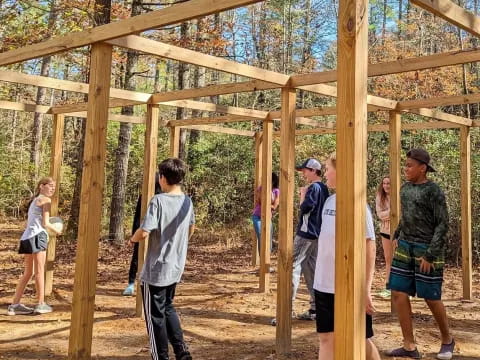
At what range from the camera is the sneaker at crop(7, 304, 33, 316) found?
5418 millimetres

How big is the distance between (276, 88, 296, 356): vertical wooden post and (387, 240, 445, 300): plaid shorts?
0.97 m

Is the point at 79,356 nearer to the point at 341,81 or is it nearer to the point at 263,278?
the point at 341,81

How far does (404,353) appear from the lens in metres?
4.25

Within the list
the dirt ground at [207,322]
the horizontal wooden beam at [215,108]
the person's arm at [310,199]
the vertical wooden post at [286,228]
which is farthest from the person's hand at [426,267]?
the horizontal wooden beam at [215,108]

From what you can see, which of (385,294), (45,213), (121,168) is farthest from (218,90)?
(121,168)

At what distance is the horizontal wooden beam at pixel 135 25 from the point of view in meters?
2.71

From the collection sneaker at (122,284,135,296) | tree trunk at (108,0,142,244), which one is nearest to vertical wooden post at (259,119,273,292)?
sneaker at (122,284,135,296)

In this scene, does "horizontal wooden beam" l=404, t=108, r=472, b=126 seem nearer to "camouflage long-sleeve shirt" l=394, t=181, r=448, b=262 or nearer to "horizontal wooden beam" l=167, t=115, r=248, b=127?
"camouflage long-sleeve shirt" l=394, t=181, r=448, b=262

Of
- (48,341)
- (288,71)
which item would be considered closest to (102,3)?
(48,341)

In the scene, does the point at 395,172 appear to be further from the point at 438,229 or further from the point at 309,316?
the point at 309,316

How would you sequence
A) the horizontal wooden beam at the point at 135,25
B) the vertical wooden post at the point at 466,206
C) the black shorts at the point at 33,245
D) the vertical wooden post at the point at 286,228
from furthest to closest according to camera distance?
the vertical wooden post at the point at 466,206 < the black shorts at the point at 33,245 < the vertical wooden post at the point at 286,228 < the horizontal wooden beam at the point at 135,25

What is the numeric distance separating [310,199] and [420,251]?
135cm

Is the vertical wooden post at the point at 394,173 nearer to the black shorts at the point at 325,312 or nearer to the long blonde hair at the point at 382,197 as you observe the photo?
the long blonde hair at the point at 382,197

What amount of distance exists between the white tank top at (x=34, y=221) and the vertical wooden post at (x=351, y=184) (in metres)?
4.24
